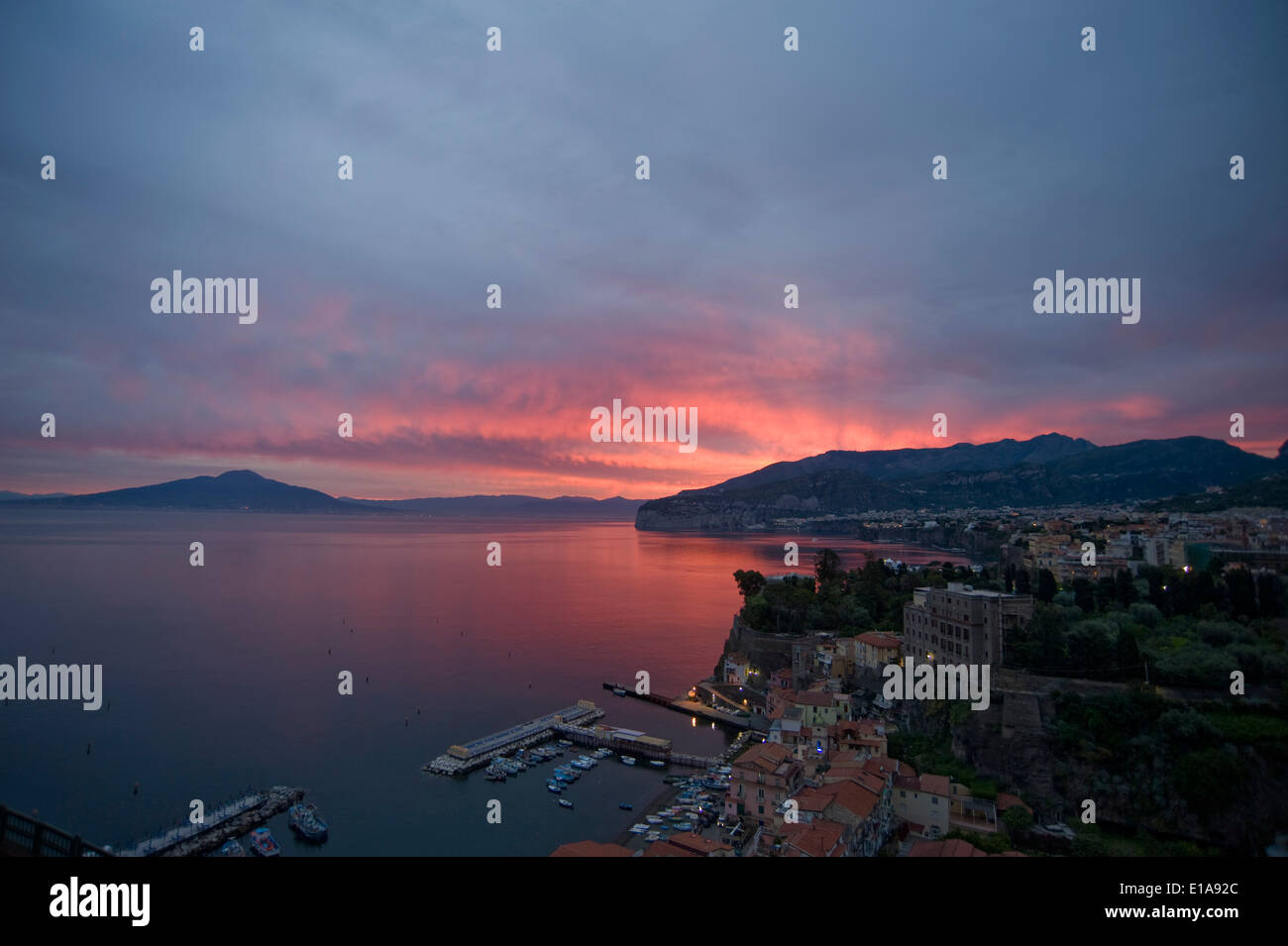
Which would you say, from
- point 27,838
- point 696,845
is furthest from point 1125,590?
point 27,838

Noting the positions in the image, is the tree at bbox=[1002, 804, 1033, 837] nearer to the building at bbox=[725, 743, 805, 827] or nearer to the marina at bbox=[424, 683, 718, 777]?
the building at bbox=[725, 743, 805, 827]

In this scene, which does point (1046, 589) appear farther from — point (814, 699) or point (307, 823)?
point (307, 823)

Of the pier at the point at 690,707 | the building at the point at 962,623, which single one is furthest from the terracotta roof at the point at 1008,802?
the pier at the point at 690,707

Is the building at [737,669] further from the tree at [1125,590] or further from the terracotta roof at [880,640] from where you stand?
the tree at [1125,590]
